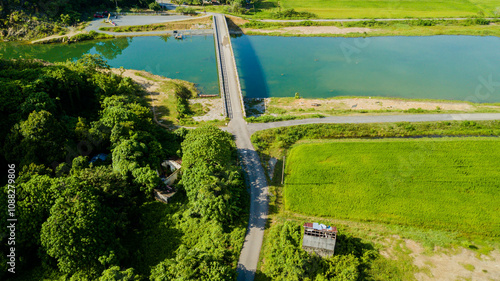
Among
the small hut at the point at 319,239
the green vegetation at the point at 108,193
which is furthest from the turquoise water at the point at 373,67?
the small hut at the point at 319,239

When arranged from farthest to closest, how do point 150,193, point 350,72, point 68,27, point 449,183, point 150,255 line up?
1. point 68,27
2. point 350,72
3. point 449,183
4. point 150,193
5. point 150,255

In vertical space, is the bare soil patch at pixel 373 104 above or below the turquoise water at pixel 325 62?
below

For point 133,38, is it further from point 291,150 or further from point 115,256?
point 115,256

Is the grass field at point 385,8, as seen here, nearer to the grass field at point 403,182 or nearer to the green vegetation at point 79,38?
the green vegetation at point 79,38

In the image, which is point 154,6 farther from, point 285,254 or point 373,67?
point 285,254

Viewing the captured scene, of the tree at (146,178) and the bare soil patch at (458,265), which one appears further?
the tree at (146,178)

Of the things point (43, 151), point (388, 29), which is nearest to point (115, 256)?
point (43, 151)

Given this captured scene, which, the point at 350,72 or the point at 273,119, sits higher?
the point at 350,72

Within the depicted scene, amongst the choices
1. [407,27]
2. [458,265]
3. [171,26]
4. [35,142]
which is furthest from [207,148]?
[407,27]
